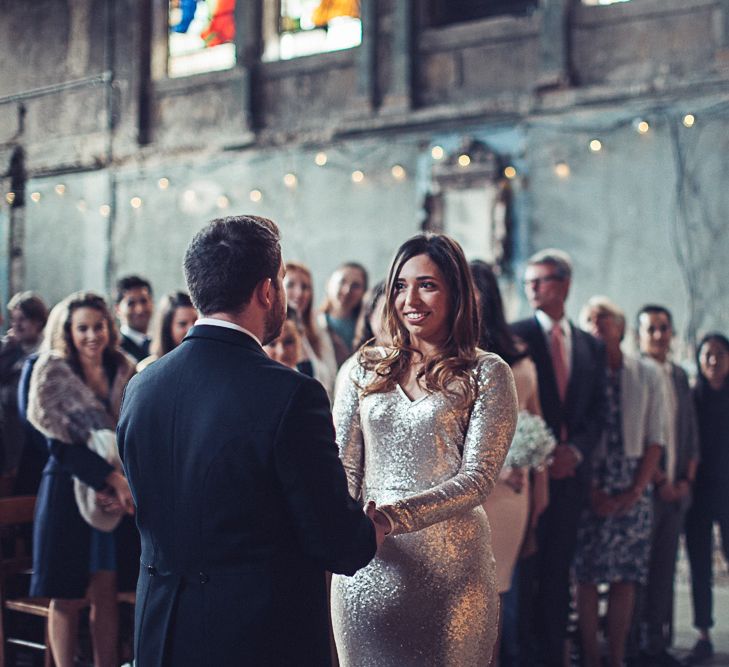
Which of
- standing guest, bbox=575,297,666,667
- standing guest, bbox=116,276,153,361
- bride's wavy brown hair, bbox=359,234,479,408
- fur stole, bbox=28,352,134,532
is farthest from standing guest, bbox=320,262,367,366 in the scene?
bride's wavy brown hair, bbox=359,234,479,408

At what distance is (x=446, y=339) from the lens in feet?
9.15

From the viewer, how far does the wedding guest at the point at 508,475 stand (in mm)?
3844

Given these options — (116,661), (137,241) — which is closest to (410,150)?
(137,241)

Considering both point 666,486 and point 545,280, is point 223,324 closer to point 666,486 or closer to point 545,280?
point 545,280

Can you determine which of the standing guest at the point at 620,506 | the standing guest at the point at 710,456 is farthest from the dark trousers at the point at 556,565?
the standing guest at the point at 710,456

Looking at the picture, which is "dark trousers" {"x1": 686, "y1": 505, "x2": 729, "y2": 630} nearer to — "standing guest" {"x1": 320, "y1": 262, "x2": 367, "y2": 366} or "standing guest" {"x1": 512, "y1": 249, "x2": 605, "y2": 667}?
"standing guest" {"x1": 512, "y1": 249, "x2": 605, "y2": 667}

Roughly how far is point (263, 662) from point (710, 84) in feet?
25.3

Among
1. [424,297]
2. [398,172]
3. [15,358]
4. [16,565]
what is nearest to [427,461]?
[424,297]

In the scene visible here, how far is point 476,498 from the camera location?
258cm

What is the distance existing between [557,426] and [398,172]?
5571mm

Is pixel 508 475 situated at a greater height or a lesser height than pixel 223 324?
lesser

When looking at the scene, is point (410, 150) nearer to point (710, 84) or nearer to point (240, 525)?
point (710, 84)

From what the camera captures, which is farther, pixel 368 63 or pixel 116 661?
pixel 368 63

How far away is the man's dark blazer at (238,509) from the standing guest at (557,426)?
2.87 meters
